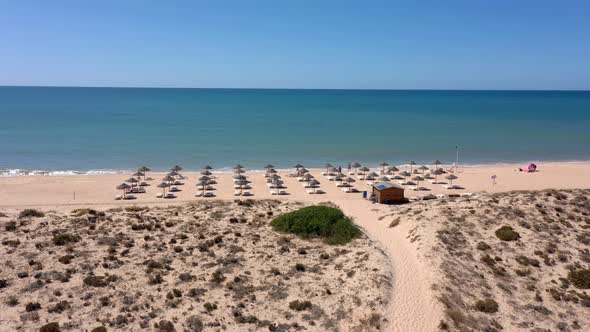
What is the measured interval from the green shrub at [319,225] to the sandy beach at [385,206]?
151cm

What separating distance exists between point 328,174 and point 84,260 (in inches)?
1129

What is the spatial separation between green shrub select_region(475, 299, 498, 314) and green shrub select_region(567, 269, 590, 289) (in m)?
4.94

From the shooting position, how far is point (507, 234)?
21.5m

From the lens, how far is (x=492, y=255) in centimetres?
1994

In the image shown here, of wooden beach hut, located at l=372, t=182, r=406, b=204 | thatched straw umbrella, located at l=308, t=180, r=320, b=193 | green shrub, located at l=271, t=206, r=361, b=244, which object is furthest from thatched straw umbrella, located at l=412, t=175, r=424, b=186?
green shrub, located at l=271, t=206, r=361, b=244

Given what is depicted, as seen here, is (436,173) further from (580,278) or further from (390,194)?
(580,278)

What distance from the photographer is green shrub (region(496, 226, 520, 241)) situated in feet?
70.2

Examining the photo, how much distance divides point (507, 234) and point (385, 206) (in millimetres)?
10203

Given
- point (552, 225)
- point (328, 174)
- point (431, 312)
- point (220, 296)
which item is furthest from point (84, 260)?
point (328, 174)

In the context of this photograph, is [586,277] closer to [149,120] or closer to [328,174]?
[328,174]

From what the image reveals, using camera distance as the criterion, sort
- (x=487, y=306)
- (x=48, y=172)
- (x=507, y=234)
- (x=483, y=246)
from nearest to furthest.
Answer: (x=487, y=306) < (x=483, y=246) < (x=507, y=234) < (x=48, y=172)

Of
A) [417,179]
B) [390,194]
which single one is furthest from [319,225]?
[417,179]

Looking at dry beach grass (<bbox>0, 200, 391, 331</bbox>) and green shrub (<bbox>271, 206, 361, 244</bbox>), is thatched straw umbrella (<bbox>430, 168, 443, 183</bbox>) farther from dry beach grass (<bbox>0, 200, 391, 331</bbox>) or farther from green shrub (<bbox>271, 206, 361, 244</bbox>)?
dry beach grass (<bbox>0, 200, 391, 331</bbox>)

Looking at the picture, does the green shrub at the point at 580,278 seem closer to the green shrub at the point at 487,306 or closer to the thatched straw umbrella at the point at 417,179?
the green shrub at the point at 487,306
